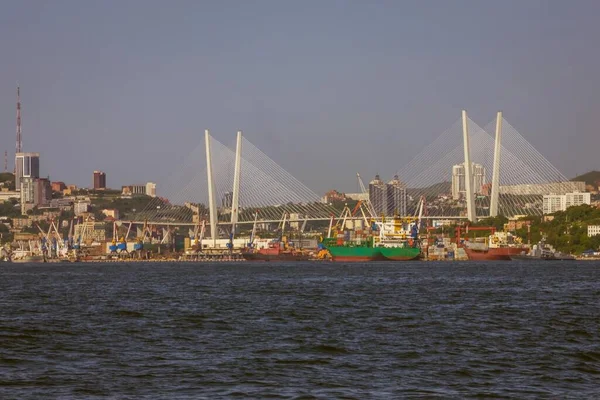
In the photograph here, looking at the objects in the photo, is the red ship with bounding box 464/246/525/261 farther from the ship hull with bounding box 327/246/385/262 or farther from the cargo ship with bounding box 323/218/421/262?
the ship hull with bounding box 327/246/385/262

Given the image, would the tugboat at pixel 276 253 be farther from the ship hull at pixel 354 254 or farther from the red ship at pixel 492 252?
the red ship at pixel 492 252

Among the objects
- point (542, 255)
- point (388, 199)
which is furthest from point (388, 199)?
point (542, 255)

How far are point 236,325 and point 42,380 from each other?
9.88m

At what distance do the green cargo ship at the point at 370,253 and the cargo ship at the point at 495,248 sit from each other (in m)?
6.70

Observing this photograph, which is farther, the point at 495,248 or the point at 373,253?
the point at 495,248

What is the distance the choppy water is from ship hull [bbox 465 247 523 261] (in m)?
84.6

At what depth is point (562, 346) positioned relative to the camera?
23.5 m

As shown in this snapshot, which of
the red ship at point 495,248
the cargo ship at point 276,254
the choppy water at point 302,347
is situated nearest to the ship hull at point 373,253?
the red ship at point 495,248

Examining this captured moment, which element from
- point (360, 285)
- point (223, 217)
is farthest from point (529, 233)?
point (360, 285)

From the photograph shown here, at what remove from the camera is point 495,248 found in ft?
416

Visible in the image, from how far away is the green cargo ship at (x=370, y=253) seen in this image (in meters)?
125

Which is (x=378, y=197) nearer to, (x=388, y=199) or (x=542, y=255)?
(x=388, y=199)

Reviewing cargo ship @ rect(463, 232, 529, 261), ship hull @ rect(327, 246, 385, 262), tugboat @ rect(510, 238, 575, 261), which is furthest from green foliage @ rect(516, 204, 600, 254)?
ship hull @ rect(327, 246, 385, 262)

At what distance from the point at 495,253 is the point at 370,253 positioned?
43.7 feet
